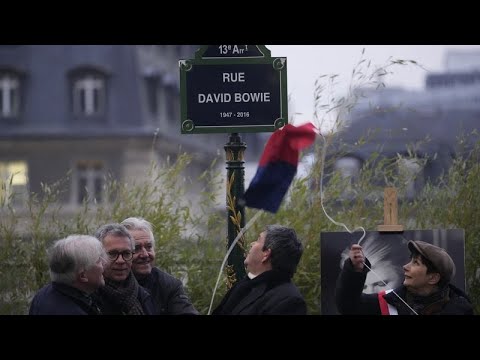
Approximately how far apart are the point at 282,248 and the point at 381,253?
1.85 feet

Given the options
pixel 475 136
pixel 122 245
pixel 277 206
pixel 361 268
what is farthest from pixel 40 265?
pixel 475 136

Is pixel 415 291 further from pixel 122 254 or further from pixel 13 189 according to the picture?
pixel 13 189

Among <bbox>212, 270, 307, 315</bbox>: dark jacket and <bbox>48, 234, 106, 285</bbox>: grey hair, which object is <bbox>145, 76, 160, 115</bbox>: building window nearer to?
<bbox>212, 270, 307, 315</bbox>: dark jacket

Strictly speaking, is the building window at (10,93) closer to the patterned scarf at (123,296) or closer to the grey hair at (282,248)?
the patterned scarf at (123,296)

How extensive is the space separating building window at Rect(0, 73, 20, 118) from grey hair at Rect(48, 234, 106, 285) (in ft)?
75.1

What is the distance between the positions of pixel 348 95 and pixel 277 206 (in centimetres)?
97

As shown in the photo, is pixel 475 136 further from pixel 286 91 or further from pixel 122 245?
pixel 122 245

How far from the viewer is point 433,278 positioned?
5250 millimetres

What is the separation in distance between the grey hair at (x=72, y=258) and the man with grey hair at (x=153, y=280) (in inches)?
15.8

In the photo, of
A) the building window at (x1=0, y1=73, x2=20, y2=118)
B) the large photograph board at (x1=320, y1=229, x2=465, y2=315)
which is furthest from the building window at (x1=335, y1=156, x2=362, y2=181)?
the building window at (x1=0, y1=73, x2=20, y2=118)

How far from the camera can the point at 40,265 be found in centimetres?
608

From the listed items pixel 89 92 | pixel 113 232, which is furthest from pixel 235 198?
pixel 89 92

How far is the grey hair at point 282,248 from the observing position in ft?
16.9
